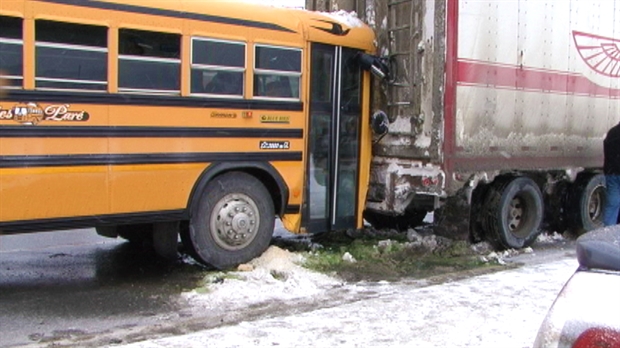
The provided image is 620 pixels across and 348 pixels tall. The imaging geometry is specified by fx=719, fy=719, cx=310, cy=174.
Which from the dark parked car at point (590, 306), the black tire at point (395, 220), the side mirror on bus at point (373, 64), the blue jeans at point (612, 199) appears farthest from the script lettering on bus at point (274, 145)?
the dark parked car at point (590, 306)

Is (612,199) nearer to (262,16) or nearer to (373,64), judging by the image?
(373,64)

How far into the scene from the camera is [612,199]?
983 cm

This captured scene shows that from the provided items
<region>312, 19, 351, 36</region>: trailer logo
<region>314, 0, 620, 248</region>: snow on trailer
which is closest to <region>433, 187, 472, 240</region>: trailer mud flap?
<region>314, 0, 620, 248</region>: snow on trailer

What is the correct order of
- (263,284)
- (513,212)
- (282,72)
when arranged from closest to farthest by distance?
(263,284) < (282,72) < (513,212)

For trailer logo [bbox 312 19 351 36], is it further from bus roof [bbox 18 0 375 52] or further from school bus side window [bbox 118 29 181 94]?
school bus side window [bbox 118 29 181 94]

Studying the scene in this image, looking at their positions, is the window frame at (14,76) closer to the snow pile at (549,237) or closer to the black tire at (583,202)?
the snow pile at (549,237)

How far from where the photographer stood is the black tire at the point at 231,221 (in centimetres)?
738

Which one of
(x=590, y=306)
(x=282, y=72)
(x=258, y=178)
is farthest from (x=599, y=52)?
(x=590, y=306)

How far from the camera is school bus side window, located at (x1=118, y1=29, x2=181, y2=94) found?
22.1 feet

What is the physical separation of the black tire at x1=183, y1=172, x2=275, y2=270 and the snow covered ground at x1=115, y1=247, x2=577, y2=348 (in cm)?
26

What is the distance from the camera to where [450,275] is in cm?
771

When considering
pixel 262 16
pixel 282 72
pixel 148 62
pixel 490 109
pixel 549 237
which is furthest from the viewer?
pixel 549 237

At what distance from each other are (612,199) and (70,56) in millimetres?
7275

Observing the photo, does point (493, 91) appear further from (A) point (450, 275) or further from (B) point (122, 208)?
(B) point (122, 208)
